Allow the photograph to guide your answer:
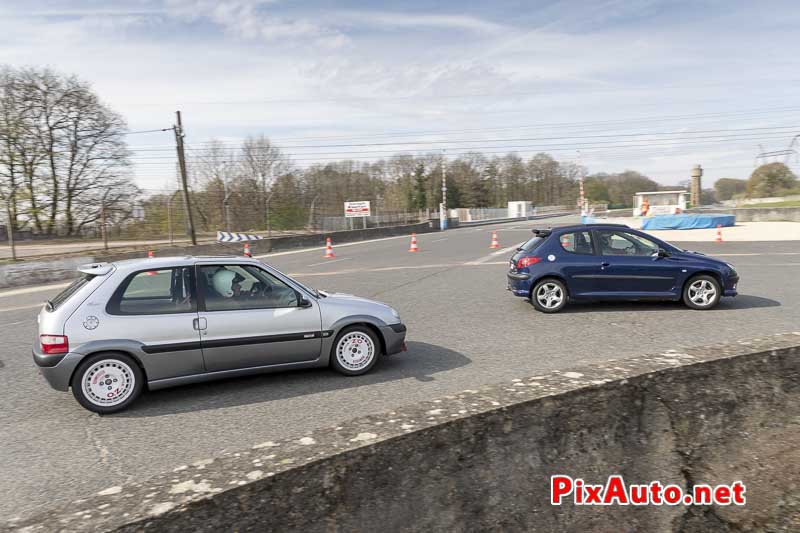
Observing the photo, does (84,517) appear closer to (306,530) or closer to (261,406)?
(306,530)

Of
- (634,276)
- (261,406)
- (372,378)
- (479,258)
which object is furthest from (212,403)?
(479,258)

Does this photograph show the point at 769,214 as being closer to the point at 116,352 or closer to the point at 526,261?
the point at 526,261

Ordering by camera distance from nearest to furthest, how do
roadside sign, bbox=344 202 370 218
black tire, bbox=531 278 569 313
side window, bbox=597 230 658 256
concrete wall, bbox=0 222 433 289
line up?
1. side window, bbox=597 230 658 256
2. black tire, bbox=531 278 569 313
3. concrete wall, bbox=0 222 433 289
4. roadside sign, bbox=344 202 370 218

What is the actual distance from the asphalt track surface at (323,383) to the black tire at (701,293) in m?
0.23

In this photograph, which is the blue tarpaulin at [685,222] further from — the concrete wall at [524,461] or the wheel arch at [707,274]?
the concrete wall at [524,461]

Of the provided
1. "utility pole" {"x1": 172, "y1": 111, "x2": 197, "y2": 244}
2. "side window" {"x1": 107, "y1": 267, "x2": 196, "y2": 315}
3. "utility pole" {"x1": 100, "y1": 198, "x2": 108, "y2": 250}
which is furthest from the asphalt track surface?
"utility pole" {"x1": 172, "y1": 111, "x2": 197, "y2": 244}

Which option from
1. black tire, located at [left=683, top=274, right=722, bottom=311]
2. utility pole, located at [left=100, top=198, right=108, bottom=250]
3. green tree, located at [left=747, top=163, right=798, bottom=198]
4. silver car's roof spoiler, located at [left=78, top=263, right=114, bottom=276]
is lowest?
black tire, located at [left=683, top=274, right=722, bottom=311]

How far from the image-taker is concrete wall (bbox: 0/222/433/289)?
58.0 ft

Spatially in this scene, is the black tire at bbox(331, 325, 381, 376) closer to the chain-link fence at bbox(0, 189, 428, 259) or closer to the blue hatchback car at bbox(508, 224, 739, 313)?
the blue hatchback car at bbox(508, 224, 739, 313)

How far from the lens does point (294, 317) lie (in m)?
5.89

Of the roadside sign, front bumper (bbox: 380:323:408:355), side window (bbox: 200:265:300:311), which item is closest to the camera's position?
side window (bbox: 200:265:300:311)

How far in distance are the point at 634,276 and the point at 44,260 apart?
19695mm

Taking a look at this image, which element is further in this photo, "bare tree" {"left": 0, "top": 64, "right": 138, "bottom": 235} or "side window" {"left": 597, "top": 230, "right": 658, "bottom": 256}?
"bare tree" {"left": 0, "top": 64, "right": 138, "bottom": 235}

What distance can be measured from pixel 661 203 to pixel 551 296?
42.1 metres
